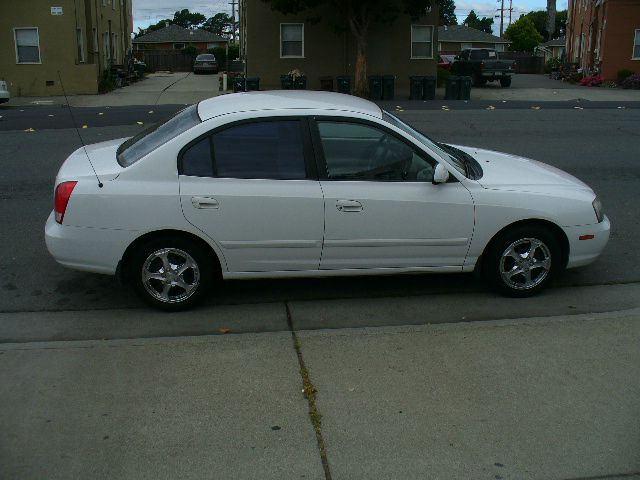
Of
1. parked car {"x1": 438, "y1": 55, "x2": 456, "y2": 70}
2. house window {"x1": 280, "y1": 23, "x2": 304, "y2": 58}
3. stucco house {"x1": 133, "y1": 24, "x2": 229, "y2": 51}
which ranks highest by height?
stucco house {"x1": 133, "y1": 24, "x2": 229, "y2": 51}

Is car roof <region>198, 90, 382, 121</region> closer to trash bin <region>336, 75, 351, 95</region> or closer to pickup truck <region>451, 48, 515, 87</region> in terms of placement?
trash bin <region>336, 75, 351, 95</region>

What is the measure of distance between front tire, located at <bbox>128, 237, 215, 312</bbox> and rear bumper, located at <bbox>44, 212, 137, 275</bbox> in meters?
0.14

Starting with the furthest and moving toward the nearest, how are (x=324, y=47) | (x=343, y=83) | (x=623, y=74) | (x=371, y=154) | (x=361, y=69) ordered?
(x=623, y=74)
(x=324, y=47)
(x=343, y=83)
(x=361, y=69)
(x=371, y=154)

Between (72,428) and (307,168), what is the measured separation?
2.58m

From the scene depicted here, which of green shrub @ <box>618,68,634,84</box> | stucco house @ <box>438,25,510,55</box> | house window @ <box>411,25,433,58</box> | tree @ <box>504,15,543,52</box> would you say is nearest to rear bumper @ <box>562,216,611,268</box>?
house window @ <box>411,25,433,58</box>

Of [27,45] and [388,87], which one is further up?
[27,45]

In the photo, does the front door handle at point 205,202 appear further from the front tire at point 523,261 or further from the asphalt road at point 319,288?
the front tire at point 523,261

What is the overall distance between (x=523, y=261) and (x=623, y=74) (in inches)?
1283

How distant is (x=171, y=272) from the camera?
19.1 feet

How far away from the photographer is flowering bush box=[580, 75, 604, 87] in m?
36.4

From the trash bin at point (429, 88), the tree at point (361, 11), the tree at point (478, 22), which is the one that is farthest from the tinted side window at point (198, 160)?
the tree at point (478, 22)

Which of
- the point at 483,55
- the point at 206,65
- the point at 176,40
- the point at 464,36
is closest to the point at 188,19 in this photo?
the point at 176,40

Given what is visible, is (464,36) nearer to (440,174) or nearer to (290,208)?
(440,174)

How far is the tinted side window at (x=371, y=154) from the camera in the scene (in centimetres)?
587
